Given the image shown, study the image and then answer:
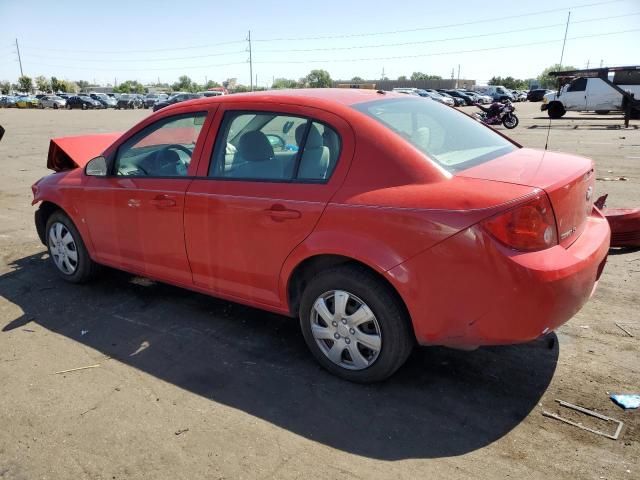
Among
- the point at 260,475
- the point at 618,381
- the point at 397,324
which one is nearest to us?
the point at 260,475

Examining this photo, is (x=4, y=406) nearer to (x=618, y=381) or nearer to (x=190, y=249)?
(x=190, y=249)

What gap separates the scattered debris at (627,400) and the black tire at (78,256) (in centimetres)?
436

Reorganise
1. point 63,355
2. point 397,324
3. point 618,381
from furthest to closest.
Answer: point 63,355, point 618,381, point 397,324

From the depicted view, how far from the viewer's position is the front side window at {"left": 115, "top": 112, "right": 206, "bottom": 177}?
150 inches

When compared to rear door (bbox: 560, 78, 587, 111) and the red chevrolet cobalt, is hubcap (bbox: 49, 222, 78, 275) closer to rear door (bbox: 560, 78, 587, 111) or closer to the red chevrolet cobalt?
the red chevrolet cobalt

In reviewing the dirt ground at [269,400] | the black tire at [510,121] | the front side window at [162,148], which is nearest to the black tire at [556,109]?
the black tire at [510,121]

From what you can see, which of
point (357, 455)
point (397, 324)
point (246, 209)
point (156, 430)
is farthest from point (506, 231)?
point (156, 430)

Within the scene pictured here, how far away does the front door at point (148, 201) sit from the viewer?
378 centimetres

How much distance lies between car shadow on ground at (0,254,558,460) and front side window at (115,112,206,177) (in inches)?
47.3

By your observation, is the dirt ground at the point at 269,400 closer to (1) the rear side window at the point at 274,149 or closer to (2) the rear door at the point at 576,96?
(1) the rear side window at the point at 274,149

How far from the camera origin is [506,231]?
8.27 ft

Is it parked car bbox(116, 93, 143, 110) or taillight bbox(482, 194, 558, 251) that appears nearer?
taillight bbox(482, 194, 558, 251)

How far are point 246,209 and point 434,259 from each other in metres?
1.32

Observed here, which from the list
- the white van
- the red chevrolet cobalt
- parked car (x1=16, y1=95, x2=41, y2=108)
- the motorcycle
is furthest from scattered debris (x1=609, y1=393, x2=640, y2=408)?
parked car (x1=16, y1=95, x2=41, y2=108)
